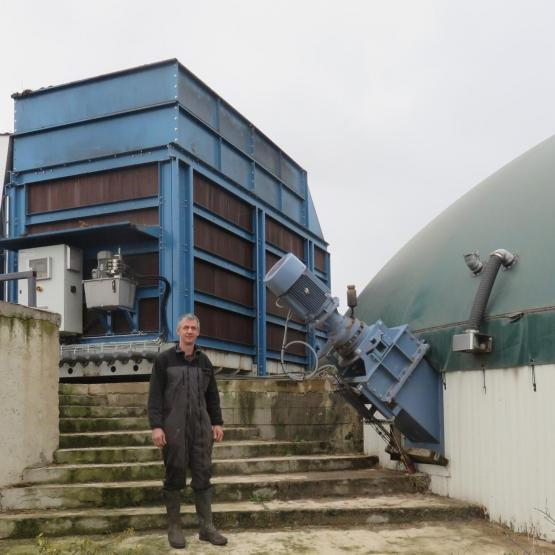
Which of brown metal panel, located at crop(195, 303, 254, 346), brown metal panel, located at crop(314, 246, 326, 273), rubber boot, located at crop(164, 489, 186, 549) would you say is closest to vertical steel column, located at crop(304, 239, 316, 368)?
brown metal panel, located at crop(314, 246, 326, 273)

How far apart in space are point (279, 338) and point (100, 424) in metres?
6.11

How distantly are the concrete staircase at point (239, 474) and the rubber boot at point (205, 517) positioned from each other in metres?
0.44

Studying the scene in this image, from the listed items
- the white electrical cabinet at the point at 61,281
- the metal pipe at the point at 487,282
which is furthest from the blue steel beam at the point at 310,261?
the metal pipe at the point at 487,282

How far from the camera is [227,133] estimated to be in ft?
40.0

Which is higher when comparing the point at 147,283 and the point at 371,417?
the point at 147,283

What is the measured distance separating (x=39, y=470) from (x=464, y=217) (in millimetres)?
5177

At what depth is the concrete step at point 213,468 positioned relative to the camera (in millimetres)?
6574

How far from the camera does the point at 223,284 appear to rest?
37.9 ft

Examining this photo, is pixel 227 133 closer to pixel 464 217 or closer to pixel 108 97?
pixel 108 97

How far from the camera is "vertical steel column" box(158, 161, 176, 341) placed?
10227 millimetres

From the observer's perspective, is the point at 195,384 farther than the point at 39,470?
No

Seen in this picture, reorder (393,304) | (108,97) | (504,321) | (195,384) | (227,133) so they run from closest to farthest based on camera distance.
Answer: (195,384) < (504,321) < (393,304) < (108,97) < (227,133)

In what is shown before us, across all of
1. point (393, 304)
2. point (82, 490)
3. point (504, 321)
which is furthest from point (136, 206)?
point (504, 321)

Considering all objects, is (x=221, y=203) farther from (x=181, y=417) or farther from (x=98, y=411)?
(x=181, y=417)
